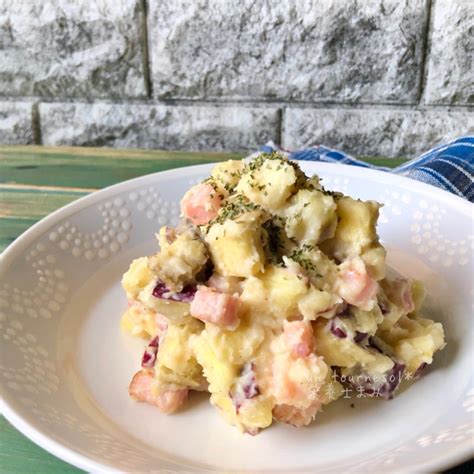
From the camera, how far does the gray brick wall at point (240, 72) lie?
2084 millimetres

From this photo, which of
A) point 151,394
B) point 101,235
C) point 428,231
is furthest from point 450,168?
point 151,394

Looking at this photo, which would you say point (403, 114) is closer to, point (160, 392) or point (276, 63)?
point (276, 63)

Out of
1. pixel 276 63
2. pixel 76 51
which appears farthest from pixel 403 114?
pixel 76 51

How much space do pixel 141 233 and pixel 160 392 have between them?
1.67 ft

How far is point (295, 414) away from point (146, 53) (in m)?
1.58

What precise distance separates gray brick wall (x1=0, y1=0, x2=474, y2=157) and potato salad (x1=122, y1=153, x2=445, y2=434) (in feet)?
3.89

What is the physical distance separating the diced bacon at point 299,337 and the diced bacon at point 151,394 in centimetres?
18

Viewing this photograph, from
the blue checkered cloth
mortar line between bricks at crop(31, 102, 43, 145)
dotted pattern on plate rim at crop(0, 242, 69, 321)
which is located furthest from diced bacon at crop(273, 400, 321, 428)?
mortar line between bricks at crop(31, 102, 43, 145)

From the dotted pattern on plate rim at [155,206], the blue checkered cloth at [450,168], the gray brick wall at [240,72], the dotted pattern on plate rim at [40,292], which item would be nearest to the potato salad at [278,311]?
the dotted pattern on plate rim at [40,292]

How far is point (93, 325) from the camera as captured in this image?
46.3 inches

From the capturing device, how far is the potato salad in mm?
917

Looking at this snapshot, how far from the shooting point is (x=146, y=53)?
7.29ft

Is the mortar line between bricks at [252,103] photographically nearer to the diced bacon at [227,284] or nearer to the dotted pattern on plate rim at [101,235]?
the dotted pattern on plate rim at [101,235]

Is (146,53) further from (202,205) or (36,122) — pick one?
(202,205)
